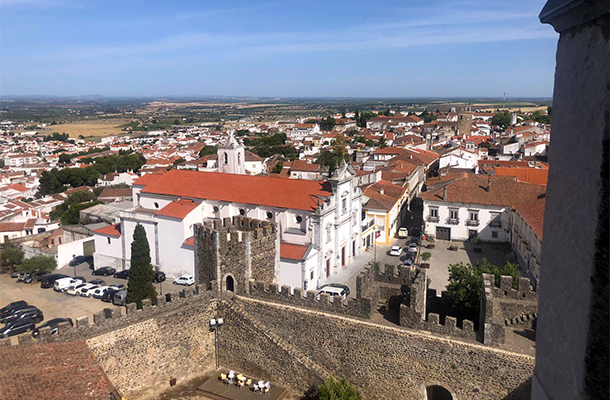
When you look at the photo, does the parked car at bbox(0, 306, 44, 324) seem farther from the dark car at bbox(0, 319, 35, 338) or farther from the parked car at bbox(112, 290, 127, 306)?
the parked car at bbox(112, 290, 127, 306)

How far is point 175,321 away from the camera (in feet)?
46.9

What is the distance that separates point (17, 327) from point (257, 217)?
1179cm

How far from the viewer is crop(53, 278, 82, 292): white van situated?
2483cm

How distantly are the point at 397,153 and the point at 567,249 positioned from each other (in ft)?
A: 156

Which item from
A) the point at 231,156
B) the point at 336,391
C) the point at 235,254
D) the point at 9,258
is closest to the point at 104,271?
the point at 9,258

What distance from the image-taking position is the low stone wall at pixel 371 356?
459 inches

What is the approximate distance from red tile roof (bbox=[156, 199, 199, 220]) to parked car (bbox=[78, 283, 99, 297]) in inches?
203

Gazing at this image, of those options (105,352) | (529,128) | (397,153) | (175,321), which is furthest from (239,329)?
(529,128)

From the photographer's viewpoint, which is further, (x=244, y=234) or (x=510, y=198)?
(x=510, y=198)

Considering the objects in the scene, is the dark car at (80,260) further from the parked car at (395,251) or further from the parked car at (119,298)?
the parked car at (395,251)

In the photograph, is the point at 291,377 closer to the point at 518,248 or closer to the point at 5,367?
the point at 5,367

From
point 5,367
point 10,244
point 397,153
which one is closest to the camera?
point 5,367

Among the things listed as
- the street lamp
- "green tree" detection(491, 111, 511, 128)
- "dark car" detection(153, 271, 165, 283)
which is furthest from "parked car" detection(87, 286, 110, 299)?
"green tree" detection(491, 111, 511, 128)

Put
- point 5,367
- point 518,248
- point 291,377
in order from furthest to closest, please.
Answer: point 518,248, point 291,377, point 5,367
